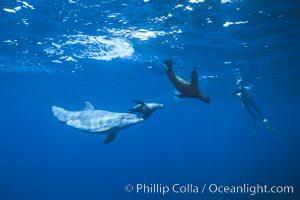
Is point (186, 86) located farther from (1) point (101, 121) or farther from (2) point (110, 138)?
(1) point (101, 121)

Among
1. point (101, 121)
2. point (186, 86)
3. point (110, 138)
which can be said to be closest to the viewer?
point (186, 86)

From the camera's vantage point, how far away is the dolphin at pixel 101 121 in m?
9.77

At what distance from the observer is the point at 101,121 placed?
34.7ft

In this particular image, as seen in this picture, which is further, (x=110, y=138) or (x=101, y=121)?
(x=101, y=121)

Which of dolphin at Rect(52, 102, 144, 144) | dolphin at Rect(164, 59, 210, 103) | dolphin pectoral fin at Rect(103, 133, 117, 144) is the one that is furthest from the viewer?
dolphin pectoral fin at Rect(103, 133, 117, 144)

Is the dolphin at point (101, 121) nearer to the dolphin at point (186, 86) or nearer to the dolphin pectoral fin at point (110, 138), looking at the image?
the dolphin pectoral fin at point (110, 138)

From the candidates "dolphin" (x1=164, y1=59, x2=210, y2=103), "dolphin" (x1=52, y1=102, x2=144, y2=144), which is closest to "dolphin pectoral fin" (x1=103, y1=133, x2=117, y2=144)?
"dolphin" (x1=52, y1=102, x2=144, y2=144)

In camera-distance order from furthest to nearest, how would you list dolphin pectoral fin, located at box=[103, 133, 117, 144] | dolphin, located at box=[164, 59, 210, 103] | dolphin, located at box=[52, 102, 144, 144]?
dolphin pectoral fin, located at box=[103, 133, 117, 144] < dolphin, located at box=[52, 102, 144, 144] < dolphin, located at box=[164, 59, 210, 103]

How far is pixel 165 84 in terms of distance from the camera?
1529 inches

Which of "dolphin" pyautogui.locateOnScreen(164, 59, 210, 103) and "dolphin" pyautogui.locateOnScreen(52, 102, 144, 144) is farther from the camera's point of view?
"dolphin" pyautogui.locateOnScreen(52, 102, 144, 144)

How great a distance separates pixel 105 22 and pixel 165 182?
41.0 meters

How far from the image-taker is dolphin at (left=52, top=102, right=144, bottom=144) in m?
9.77

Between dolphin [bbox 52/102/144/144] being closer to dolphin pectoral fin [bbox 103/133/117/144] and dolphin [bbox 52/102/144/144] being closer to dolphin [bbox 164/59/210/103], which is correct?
dolphin pectoral fin [bbox 103/133/117/144]

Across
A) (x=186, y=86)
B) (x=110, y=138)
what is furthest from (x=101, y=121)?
(x=186, y=86)
